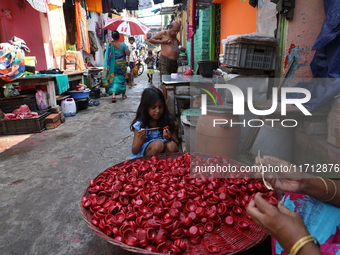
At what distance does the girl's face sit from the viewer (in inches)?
116

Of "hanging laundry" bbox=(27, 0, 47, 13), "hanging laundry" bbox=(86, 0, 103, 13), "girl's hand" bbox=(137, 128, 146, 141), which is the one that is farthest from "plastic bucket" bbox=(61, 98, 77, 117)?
"hanging laundry" bbox=(86, 0, 103, 13)

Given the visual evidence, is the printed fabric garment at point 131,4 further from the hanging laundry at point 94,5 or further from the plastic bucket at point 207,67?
the plastic bucket at point 207,67

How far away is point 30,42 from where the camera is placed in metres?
7.62

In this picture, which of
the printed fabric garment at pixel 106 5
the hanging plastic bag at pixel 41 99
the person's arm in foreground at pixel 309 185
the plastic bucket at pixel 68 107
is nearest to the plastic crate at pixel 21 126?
the hanging plastic bag at pixel 41 99

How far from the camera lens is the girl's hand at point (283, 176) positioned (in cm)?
137

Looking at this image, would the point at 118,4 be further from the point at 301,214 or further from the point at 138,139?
the point at 301,214

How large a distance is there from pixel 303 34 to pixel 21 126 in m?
5.33

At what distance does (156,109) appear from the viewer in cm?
295

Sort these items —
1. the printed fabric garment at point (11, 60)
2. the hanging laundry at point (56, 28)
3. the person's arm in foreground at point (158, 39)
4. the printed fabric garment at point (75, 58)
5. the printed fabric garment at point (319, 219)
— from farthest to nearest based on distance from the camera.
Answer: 1. the printed fabric garment at point (75, 58)
2. the hanging laundry at point (56, 28)
3. the person's arm in foreground at point (158, 39)
4. the printed fabric garment at point (11, 60)
5. the printed fabric garment at point (319, 219)

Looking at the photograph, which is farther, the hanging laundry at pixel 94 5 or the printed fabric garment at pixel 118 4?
the printed fabric garment at pixel 118 4

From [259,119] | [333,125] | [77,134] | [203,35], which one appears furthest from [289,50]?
[203,35]

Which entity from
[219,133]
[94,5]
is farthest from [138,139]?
[94,5]

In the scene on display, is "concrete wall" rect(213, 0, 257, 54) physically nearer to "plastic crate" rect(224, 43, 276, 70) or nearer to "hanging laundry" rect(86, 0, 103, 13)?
"plastic crate" rect(224, 43, 276, 70)

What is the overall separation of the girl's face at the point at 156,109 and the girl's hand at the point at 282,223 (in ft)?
6.55
